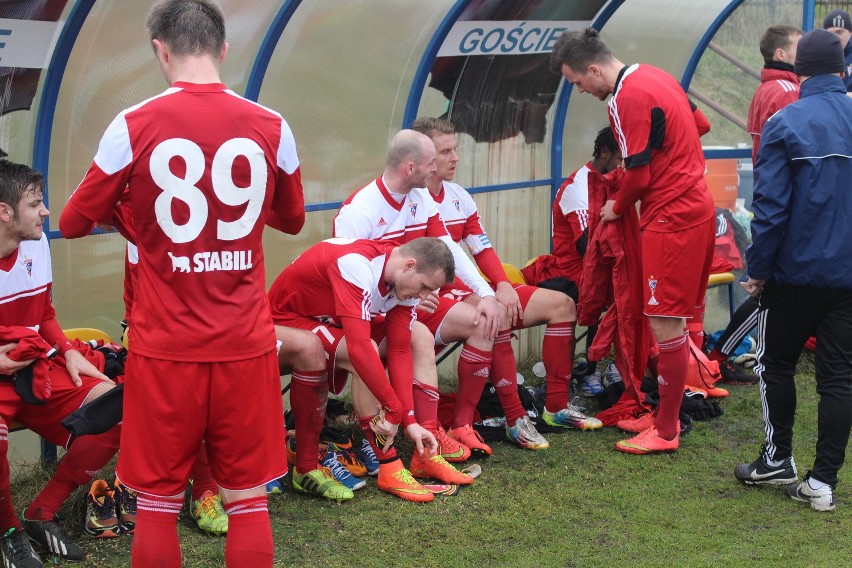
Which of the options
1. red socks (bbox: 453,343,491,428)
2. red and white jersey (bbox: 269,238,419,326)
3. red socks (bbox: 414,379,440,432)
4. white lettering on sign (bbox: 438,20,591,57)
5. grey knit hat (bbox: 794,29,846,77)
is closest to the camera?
red and white jersey (bbox: 269,238,419,326)

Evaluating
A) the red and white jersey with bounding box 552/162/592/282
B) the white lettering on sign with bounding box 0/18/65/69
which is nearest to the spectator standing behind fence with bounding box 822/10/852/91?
the red and white jersey with bounding box 552/162/592/282

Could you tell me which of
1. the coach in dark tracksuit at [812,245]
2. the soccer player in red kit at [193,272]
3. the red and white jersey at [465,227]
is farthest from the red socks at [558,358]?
the soccer player in red kit at [193,272]

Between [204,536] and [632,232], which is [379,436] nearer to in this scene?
[204,536]

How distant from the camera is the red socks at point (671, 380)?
16.0ft

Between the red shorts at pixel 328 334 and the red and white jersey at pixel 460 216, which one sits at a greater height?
the red and white jersey at pixel 460 216

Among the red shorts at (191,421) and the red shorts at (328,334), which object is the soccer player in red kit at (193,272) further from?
the red shorts at (328,334)

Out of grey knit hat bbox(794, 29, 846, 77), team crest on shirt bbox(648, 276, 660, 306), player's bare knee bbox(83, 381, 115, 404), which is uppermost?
grey knit hat bbox(794, 29, 846, 77)

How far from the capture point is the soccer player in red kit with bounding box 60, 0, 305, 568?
259cm

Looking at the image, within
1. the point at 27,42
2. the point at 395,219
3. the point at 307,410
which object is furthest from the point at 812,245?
the point at 27,42

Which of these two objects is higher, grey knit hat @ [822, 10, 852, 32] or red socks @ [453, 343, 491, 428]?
grey knit hat @ [822, 10, 852, 32]

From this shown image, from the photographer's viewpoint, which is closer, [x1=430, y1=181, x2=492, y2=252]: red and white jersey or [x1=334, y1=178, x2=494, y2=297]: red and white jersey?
[x1=334, y1=178, x2=494, y2=297]: red and white jersey

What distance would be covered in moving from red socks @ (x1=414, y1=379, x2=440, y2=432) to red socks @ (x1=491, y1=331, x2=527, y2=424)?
560 millimetres

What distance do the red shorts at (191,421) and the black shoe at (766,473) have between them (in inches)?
99.4

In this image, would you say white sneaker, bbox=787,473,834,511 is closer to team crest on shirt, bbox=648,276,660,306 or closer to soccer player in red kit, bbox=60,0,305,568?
team crest on shirt, bbox=648,276,660,306
